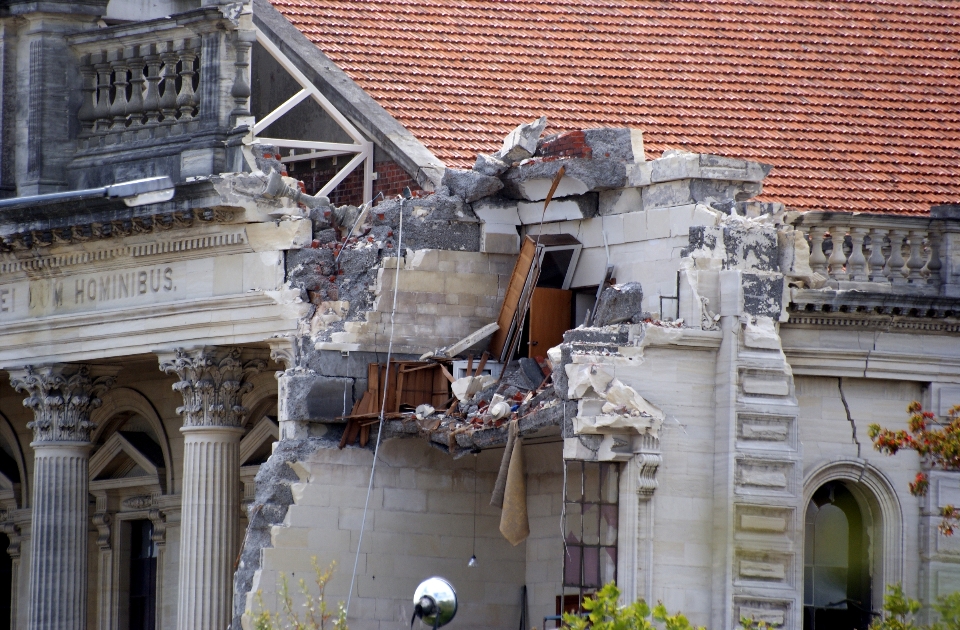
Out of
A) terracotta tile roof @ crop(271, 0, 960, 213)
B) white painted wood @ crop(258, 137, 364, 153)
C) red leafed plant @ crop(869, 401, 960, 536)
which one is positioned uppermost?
terracotta tile roof @ crop(271, 0, 960, 213)

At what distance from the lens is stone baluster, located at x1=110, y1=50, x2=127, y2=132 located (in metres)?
33.1

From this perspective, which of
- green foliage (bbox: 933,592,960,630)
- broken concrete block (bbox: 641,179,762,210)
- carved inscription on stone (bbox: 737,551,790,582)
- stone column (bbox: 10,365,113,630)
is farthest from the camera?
stone column (bbox: 10,365,113,630)

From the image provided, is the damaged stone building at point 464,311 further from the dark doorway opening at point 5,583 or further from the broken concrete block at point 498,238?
the dark doorway opening at point 5,583

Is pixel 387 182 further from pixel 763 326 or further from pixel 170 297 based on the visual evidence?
pixel 763 326

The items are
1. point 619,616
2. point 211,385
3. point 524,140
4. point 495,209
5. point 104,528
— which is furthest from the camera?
point 104,528

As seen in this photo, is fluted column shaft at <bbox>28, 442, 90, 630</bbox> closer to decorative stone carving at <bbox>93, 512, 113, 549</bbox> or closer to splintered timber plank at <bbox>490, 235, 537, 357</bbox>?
decorative stone carving at <bbox>93, 512, 113, 549</bbox>

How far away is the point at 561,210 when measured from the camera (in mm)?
29266

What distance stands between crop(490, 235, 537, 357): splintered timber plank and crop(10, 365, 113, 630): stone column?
732 centimetres

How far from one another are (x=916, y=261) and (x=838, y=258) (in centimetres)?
102

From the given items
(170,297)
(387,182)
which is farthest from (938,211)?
(170,297)

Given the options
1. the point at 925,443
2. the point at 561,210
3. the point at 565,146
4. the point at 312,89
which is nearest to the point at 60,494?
the point at 312,89

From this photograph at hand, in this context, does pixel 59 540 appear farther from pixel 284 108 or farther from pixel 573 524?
pixel 573 524

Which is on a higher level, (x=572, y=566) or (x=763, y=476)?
(x=763, y=476)

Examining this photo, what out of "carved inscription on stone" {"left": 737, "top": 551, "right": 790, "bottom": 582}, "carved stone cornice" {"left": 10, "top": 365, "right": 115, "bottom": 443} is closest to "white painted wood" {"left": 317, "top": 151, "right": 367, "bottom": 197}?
"carved stone cornice" {"left": 10, "top": 365, "right": 115, "bottom": 443}
